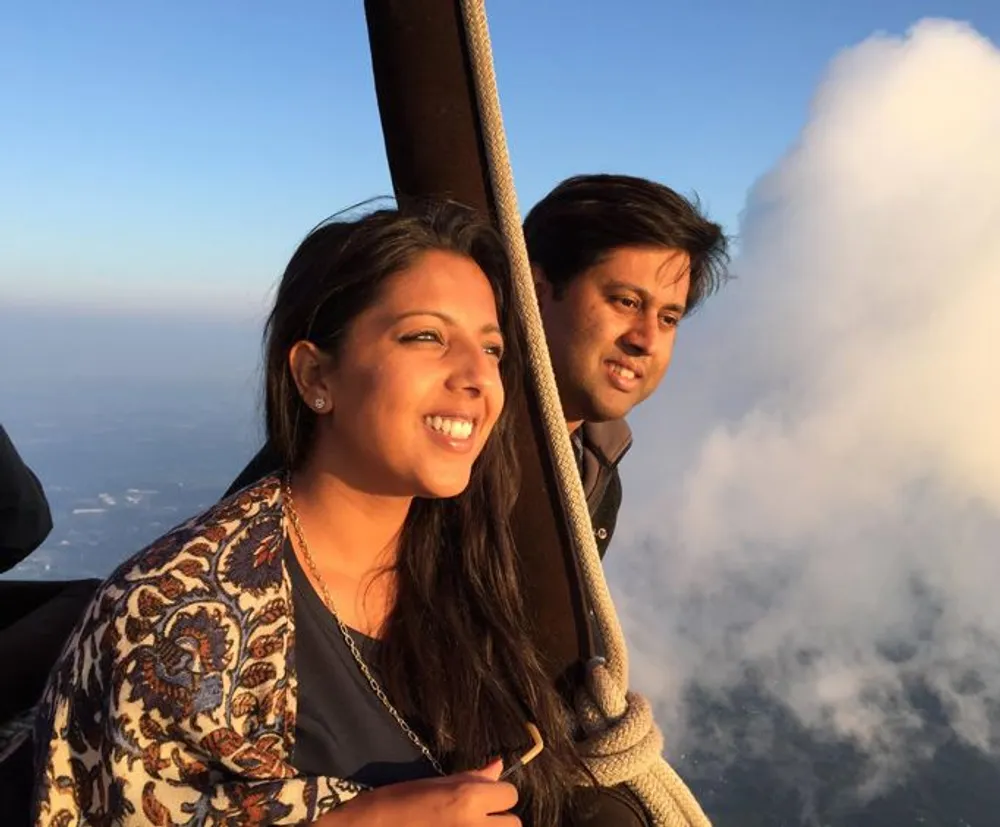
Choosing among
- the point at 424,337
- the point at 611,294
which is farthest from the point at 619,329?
the point at 424,337

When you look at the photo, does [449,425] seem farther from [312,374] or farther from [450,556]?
[450,556]

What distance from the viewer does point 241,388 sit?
6.35 feet

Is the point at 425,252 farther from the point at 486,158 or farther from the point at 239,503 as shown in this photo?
the point at 239,503

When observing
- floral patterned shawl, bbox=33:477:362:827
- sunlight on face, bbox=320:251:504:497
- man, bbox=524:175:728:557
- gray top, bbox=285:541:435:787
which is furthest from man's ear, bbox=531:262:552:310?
floral patterned shawl, bbox=33:477:362:827

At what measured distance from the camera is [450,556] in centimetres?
189

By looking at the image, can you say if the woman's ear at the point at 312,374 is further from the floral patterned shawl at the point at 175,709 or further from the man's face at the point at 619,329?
the man's face at the point at 619,329

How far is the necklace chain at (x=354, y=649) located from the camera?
1.60m

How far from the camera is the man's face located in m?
2.50

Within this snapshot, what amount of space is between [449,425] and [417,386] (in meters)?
0.09

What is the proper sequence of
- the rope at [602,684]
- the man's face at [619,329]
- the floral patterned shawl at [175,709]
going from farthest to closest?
the man's face at [619,329] < the rope at [602,684] < the floral patterned shawl at [175,709]

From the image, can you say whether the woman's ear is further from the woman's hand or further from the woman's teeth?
the woman's hand

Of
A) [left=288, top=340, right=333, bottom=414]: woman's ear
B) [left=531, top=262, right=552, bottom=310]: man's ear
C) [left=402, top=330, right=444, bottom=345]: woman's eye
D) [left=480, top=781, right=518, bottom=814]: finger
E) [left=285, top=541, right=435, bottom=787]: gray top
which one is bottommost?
[left=480, top=781, right=518, bottom=814]: finger

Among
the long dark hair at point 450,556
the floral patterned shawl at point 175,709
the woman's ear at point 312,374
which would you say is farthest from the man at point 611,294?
the floral patterned shawl at point 175,709

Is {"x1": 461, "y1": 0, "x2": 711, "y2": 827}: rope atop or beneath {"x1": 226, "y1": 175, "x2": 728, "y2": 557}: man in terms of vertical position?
beneath
